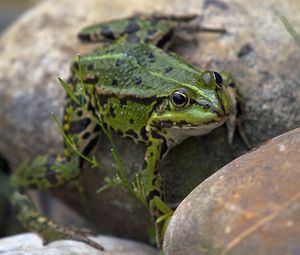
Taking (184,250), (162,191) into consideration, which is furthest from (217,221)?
(162,191)

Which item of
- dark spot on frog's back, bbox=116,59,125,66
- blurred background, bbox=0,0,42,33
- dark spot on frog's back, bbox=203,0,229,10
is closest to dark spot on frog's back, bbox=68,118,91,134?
dark spot on frog's back, bbox=116,59,125,66

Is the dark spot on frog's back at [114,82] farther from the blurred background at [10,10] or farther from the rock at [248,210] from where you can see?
the blurred background at [10,10]

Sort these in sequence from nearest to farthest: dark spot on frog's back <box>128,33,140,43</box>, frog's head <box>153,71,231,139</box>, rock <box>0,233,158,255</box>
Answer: frog's head <box>153,71,231,139</box>
rock <box>0,233,158,255</box>
dark spot on frog's back <box>128,33,140,43</box>

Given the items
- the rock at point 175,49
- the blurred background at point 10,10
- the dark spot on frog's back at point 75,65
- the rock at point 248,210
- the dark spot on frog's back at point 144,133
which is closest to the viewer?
the rock at point 248,210

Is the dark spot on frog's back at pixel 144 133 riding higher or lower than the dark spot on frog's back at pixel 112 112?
lower

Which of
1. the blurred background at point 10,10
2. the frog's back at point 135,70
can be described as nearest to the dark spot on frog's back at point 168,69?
the frog's back at point 135,70

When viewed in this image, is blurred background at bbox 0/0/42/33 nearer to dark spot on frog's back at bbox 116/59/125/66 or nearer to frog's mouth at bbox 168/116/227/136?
dark spot on frog's back at bbox 116/59/125/66
